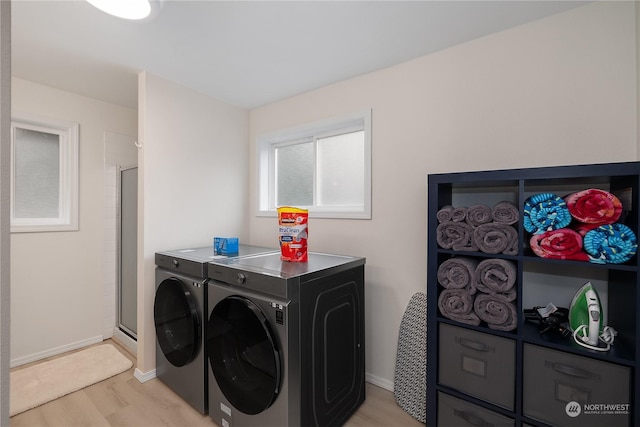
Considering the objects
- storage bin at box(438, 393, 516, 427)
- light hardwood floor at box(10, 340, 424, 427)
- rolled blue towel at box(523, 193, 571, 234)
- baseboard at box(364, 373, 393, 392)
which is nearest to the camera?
rolled blue towel at box(523, 193, 571, 234)

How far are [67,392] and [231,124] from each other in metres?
2.42

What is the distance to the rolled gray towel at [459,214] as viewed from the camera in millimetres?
1499

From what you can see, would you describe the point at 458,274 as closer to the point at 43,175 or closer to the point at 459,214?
the point at 459,214

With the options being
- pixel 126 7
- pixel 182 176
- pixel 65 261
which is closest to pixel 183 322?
pixel 182 176

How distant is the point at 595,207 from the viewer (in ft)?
3.94

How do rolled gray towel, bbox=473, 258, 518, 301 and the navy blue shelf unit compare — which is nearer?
the navy blue shelf unit

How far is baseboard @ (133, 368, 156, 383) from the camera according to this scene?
7.00 ft

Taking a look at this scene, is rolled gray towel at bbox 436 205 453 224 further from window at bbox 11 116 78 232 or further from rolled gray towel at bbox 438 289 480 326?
window at bbox 11 116 78 232

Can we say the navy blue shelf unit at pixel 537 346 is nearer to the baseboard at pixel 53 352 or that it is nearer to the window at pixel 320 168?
A: the window at pixel 320 168

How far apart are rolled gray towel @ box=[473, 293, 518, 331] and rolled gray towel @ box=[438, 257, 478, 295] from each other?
0.06m

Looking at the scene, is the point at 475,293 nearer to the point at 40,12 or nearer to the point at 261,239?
the point at 261,239

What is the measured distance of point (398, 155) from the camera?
6.64ft

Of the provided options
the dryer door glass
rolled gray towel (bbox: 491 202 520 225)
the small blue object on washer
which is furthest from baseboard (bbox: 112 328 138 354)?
rolled gray towel (bbox: 491 202 520 225)

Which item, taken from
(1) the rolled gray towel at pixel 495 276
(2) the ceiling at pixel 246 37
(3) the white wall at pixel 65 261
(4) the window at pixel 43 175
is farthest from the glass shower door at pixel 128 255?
(1) the rolled gray towel at pixel 495 276
